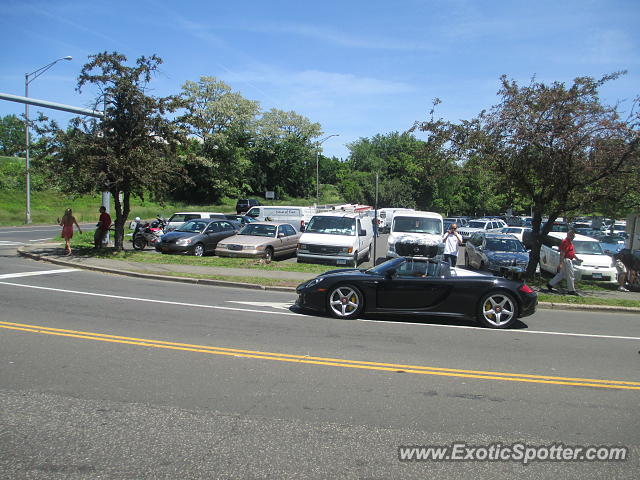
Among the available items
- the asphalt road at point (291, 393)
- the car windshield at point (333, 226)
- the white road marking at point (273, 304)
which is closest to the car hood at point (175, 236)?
the car windshield at point (333, 226)

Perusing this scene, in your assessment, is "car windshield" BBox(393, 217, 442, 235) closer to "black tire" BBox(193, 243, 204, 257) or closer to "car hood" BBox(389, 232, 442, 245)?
"car hood" BBox(389, 232, 442, 245)

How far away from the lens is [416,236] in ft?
54.5

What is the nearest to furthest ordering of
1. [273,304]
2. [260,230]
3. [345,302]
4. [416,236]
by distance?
[345,302] → [273,304] → [416,236] → [260,230]

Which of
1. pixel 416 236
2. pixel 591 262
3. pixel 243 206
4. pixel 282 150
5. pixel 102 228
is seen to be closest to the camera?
pixel 591 262

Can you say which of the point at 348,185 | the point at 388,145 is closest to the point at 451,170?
the point at 348,185

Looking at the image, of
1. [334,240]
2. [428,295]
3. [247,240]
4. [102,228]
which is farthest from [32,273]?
[428,295]

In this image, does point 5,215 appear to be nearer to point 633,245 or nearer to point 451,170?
point 451,170

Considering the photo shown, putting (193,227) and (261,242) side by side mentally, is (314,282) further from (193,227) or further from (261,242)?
(193,227)

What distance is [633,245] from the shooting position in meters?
17.5

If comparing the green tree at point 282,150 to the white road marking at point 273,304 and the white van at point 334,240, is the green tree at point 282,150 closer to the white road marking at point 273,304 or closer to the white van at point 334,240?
the white van at point 334,240

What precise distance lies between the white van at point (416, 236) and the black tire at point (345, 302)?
687 cm

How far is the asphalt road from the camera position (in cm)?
364

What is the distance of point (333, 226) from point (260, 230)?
3040 millimetres

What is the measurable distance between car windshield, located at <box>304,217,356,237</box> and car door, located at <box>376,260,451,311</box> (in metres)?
8.19
